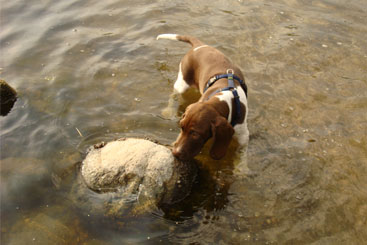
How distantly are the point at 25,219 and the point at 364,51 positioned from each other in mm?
6509

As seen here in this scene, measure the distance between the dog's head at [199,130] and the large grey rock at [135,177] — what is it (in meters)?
0.15

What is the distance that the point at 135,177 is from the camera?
145 inches

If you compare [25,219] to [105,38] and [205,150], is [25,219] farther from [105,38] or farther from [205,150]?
[105,38]

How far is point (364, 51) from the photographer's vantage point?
7020mm

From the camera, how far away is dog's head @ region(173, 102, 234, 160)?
3795mm

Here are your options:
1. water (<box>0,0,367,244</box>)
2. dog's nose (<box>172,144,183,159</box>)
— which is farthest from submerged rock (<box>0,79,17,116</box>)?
dog's nose (<box>172,144,183,159</box>)

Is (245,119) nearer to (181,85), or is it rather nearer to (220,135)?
(220,135)

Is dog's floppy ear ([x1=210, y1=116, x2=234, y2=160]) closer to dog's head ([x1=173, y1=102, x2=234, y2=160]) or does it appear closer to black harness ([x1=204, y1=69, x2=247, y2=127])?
dog's head ([x1=173, y1=102, x2=234, y2=160])

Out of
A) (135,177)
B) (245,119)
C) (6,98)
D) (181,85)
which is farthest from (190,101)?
(6,98)

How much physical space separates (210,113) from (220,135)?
255mm

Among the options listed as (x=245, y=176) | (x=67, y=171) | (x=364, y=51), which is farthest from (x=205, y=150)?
(x=364, y=51)

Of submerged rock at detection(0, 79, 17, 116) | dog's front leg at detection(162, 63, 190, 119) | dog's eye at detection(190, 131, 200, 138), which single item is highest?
dog's eye at detection(190, 131, 200, 138)

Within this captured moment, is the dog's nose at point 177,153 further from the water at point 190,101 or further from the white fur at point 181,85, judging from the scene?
the white fur at point 181,85

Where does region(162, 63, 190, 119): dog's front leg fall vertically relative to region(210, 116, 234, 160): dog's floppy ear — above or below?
below
